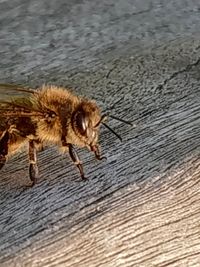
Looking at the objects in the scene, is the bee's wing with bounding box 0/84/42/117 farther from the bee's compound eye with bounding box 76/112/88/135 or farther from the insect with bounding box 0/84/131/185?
the bee's compound eye with bounding box 76/112/88/135

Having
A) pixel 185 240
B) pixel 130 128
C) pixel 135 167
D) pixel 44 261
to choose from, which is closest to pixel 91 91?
pixel 130 128

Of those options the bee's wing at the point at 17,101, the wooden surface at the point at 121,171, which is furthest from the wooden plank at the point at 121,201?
the bee's wing at the point at 17,101

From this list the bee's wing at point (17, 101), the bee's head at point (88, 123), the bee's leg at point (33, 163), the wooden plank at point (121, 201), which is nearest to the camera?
the wooden plank at point (121, 201)

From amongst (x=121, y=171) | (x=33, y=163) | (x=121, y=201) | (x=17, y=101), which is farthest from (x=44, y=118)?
(x=121, y=201)

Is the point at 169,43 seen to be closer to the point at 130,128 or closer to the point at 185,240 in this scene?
the point at 130,128

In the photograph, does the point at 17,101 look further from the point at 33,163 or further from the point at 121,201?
the point at 121,201

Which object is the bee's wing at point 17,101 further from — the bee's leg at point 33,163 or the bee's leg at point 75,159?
the bee's leg at point 75,159

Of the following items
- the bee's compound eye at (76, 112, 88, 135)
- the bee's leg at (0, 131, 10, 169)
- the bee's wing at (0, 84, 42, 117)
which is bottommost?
the bee's leg at (0, 131, 10, 169)

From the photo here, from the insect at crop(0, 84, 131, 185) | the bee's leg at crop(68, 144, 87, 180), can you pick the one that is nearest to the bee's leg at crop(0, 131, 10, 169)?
the insect at crop(0, 84, 131, 185)
